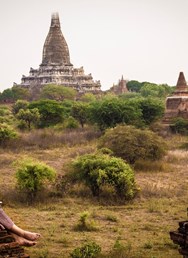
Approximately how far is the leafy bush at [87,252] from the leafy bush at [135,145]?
45.9 ft

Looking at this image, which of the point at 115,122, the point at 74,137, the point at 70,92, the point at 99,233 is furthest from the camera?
the point at 70,92

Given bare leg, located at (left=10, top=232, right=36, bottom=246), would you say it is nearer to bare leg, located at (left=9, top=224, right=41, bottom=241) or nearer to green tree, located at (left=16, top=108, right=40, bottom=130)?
bare leg, located at (left=9, top=224, right=41, bottom=241)

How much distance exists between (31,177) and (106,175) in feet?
8.67

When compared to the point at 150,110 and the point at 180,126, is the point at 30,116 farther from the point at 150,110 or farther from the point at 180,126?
the point at 180,126

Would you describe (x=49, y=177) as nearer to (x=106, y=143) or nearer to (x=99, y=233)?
(x=99, y=233)

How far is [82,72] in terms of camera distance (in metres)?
80.3

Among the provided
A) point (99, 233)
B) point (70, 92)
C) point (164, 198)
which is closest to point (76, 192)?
point (164, 198)

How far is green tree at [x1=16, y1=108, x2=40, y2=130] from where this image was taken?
42003 millimetres

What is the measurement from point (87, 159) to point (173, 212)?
457 centimetres

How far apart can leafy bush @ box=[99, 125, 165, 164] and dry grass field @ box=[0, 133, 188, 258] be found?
0.64 m

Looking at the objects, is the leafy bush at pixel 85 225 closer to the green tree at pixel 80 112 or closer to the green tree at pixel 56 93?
the green tree at pixel 80 112

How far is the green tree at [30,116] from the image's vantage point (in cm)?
4200

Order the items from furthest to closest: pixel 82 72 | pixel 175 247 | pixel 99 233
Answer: pixel 82 72 → pixel 99 233 → pixel 175 247

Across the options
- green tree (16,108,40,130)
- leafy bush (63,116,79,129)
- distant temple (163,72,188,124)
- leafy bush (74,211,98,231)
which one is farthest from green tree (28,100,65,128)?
leafy bush (74,211,98,231)
